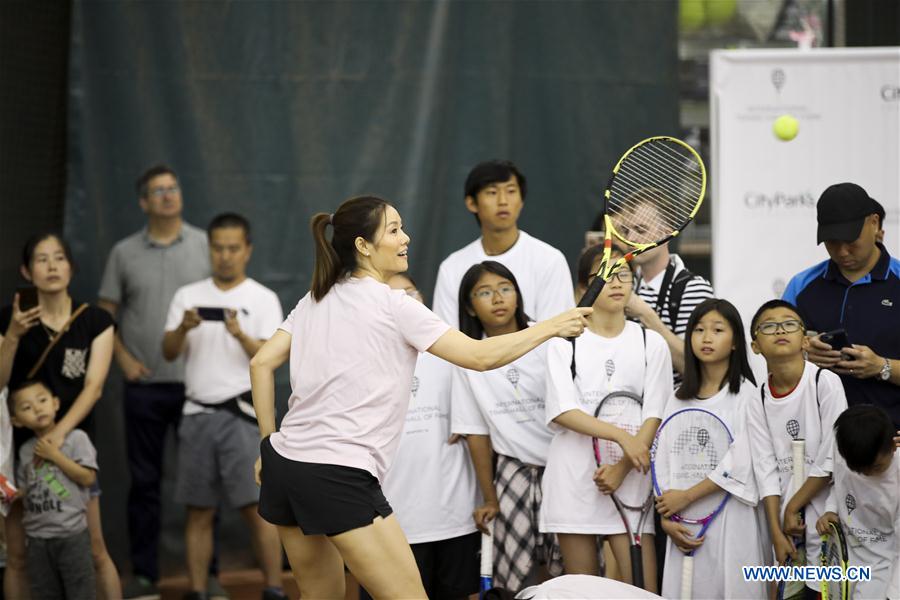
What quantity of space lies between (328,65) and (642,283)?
2415 millimetres

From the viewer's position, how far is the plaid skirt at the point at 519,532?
4809 mm

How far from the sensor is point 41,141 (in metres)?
6.75

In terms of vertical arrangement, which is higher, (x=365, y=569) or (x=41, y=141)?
(x=41, y=141)

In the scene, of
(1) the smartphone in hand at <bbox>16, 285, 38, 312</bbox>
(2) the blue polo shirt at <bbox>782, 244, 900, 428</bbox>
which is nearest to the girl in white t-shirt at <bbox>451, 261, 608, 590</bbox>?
(2) the blue polo shirt at <bbox>782, 244, 900, 428</bbox>

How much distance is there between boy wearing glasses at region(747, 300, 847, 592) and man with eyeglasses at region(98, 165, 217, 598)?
305 cm

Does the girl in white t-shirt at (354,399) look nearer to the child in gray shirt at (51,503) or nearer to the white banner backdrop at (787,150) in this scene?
the child in gray shirt at (51,503)

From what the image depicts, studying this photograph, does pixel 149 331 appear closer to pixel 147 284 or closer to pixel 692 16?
pixel 147 284

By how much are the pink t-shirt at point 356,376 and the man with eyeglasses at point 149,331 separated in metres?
2.57

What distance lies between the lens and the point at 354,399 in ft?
12.1

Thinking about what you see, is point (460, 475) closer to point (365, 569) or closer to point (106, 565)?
point (365, 569)

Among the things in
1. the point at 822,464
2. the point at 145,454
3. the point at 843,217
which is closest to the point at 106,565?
the point at 145,454

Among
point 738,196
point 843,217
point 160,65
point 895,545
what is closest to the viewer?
point 895,545

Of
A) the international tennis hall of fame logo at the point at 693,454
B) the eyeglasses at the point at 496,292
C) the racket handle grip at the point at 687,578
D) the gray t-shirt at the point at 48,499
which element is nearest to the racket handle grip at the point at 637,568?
the racket handle grip at the point at 687,578

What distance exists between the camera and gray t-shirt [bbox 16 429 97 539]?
5.22 m
